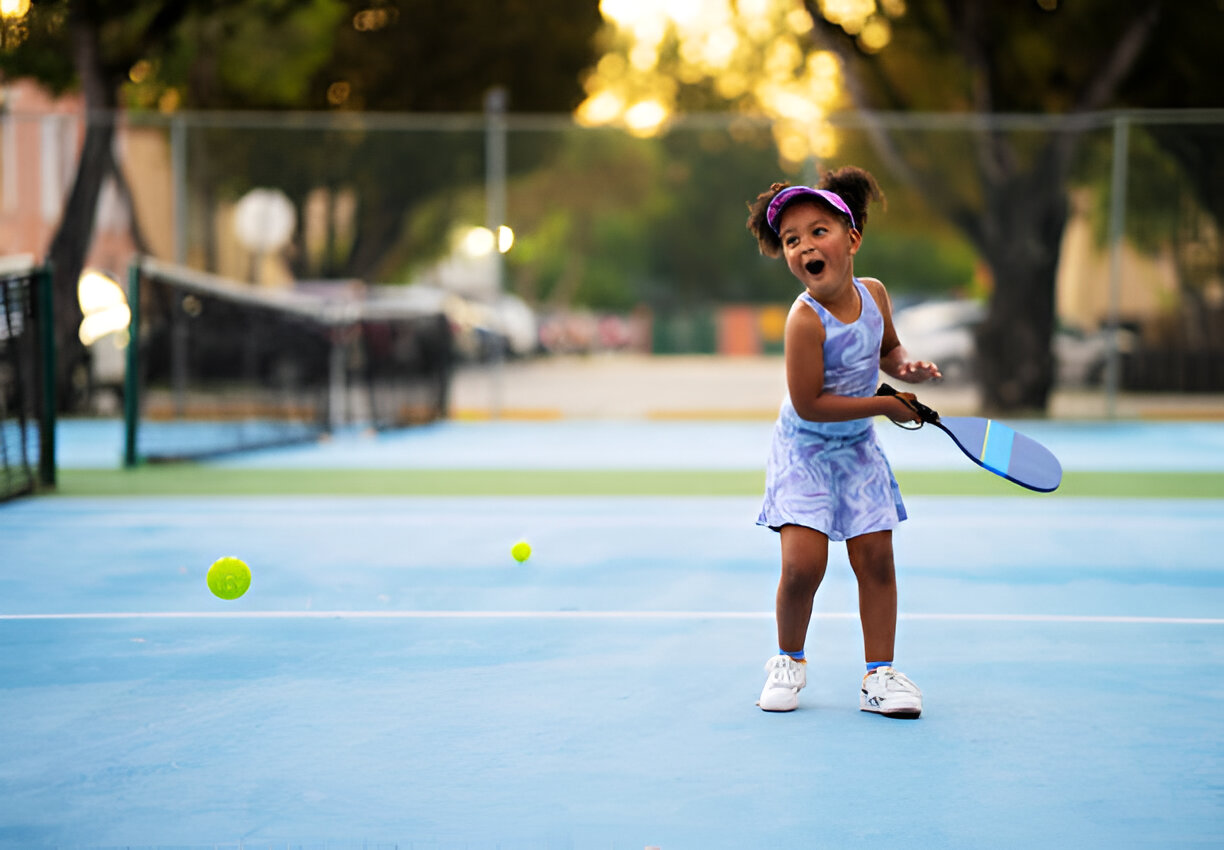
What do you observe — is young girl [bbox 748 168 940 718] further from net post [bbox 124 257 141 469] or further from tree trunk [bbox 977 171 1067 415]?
tree trunk [bbox 977 171 1067 415]

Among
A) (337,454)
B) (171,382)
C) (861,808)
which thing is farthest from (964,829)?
(171,382)

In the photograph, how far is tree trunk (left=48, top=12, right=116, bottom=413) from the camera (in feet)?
51.0

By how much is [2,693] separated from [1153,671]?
3.36 meters

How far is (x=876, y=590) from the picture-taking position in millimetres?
4238

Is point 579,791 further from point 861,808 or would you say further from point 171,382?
point 171,382

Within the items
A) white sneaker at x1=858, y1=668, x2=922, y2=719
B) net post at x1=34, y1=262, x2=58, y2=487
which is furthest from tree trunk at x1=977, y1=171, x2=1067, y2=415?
white sneaker at x1=858, y1=668, x2=922, y2=719

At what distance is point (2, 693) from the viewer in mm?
4238

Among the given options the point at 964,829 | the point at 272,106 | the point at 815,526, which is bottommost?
the point at 964,829

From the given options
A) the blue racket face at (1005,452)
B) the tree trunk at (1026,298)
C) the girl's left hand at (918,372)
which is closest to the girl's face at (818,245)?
the girl's left hand at (918,372)

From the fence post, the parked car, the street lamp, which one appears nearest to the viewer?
the fence post

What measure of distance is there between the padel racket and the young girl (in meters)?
0.17

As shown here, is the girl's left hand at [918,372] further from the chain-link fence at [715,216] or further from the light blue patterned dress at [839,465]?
the chain-link fence at [715,216]

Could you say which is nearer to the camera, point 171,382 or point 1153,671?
point 1153,671

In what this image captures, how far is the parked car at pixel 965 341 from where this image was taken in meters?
16.1
